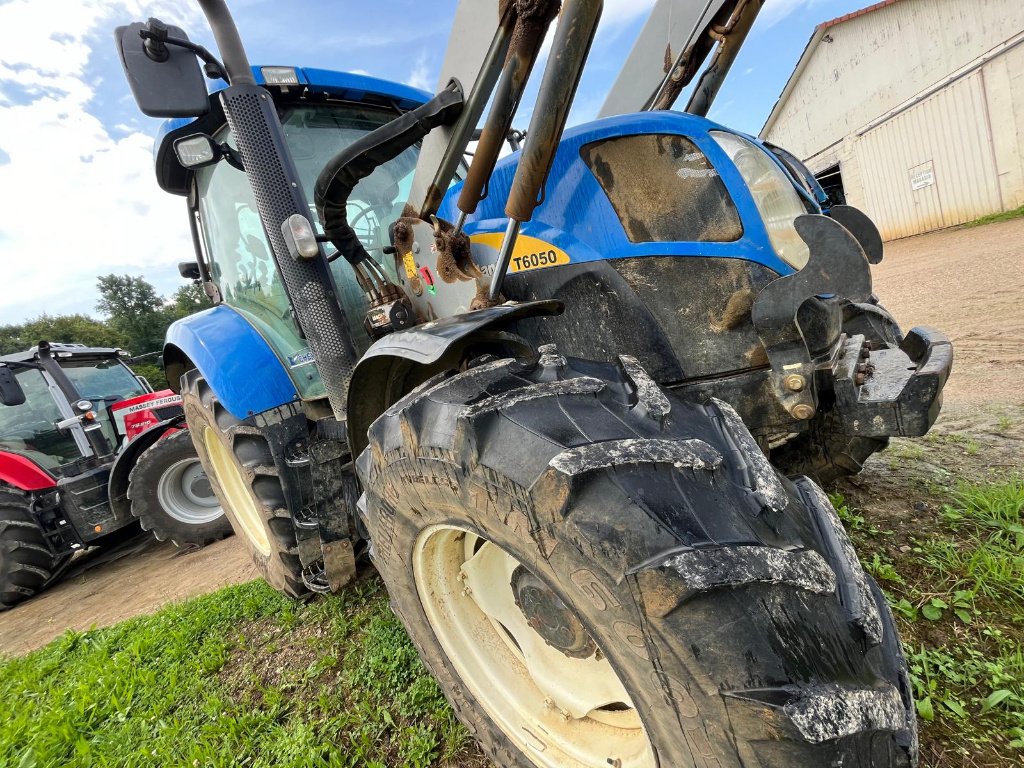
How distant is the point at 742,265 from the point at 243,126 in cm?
171

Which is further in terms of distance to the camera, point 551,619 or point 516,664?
point 516,664

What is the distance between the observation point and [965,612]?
1576 millimetres

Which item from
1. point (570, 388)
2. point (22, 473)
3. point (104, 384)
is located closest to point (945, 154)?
point (570, 388)

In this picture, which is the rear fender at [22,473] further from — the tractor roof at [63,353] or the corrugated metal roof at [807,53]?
the corrugated metal roof at [807,53]

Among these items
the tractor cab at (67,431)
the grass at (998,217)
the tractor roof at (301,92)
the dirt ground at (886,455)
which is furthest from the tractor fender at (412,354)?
the grass at (998,217)

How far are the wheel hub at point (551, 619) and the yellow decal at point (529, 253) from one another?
0.91 meters

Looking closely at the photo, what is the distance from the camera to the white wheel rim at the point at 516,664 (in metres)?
1.29

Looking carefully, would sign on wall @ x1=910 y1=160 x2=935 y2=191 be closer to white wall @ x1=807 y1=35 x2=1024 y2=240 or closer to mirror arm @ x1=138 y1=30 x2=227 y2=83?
white wall @ x1=807 y1=35 x2=1024 y2=240

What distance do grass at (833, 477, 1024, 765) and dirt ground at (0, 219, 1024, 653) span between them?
1.08 feet

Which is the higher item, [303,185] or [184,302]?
[184,302]

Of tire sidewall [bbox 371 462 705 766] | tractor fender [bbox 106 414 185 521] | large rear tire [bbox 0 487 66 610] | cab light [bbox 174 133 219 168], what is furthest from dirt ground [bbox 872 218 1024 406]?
large rear tire [bbox 0 487 66 610]

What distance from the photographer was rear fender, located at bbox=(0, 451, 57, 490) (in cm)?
475

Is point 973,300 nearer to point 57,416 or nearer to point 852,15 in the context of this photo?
point 57,416

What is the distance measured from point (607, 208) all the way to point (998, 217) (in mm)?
15148
